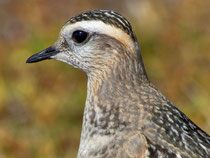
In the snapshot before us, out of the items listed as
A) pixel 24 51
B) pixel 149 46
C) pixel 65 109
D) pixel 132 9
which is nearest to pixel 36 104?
pixel 65 109

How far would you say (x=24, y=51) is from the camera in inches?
326

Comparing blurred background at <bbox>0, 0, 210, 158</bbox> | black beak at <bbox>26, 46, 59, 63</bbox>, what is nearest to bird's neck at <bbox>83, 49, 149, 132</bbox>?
black beak at <bbox>26, 46, 59, 63</bbox>

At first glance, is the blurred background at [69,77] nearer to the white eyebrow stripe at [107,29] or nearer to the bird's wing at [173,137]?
the bird's wing at [173,137]

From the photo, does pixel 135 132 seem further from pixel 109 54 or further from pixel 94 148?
pixel 109 54

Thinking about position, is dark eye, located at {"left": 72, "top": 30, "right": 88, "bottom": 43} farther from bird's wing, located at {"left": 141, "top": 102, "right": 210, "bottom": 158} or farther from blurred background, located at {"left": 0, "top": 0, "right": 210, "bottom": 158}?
blurred background, located at {"left": 0, "top": 0, "right": 210, "bottom": 158}

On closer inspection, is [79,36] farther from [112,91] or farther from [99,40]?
[112,91]

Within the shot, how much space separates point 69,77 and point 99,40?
4.08 m

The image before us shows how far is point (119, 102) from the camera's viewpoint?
3.73 meters

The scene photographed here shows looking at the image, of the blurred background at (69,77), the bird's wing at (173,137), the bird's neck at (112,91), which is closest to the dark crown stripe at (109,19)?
the bird's neck at (112,91)

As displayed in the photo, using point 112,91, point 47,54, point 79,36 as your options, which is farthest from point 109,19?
point 47,54

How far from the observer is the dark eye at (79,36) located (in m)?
3.85

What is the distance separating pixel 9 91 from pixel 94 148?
419 centimetres

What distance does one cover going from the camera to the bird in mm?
3525

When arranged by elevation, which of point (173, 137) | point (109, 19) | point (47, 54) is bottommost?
point (173, 137)
